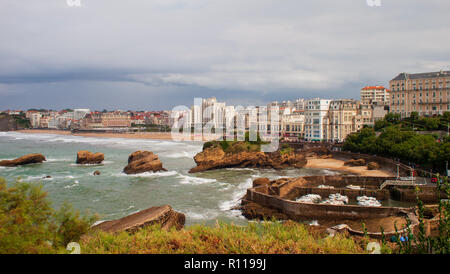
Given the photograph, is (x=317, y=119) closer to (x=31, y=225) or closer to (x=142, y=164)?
(x=142, y=164)

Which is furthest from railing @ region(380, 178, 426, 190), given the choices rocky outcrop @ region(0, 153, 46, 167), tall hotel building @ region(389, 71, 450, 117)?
rocky outcrop @ region(0, 153, 46, 167)

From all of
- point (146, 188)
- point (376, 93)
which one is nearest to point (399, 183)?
point (146, 188)

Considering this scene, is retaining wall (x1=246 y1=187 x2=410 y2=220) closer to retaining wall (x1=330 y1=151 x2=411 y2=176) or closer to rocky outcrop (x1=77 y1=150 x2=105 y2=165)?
retaining wall (x1=330 y1=151 x2=411 y2=176)

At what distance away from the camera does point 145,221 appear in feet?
57.3

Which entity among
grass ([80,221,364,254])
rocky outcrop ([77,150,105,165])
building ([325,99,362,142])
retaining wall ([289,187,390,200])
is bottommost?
retaining wall ([289,187,390,200])

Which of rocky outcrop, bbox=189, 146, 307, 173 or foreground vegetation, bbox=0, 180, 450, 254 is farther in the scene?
rocky outcrop, bbox=189, 146, 307, 173

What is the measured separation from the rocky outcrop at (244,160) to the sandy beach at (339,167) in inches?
98.9

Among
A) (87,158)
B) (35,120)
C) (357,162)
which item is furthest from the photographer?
(35,120)

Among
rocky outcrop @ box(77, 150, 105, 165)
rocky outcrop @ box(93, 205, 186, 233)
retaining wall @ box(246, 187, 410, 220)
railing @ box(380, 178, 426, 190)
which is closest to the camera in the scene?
rocky outcrop @ box(93, 205, 186, 233)

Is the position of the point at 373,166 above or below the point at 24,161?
below

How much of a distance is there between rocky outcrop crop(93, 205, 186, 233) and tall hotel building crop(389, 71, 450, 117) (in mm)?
63271

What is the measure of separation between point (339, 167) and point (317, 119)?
31.3 metres

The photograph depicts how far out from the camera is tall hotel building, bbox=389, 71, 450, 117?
64188 mm

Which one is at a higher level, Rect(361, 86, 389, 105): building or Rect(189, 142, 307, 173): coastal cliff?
Rect(361, 86, 389, 105): building
